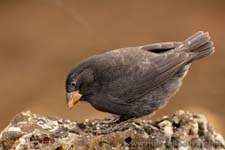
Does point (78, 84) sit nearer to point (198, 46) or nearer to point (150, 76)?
point (150, 76)

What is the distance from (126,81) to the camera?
20.3ft

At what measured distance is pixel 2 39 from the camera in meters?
11.7

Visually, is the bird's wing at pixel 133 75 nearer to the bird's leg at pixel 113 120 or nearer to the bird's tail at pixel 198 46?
the bird's leg at pixel 113 120

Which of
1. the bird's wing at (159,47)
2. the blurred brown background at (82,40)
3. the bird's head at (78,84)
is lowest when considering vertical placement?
the bird's head at (78,84)

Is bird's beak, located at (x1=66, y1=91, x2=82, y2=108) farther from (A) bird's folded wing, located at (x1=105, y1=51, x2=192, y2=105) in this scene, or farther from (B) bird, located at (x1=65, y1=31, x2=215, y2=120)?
(A) bird's folded wing, located at (x1=105, y1=51, x2=192, y2=105)

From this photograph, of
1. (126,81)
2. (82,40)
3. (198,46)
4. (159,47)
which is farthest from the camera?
(82,40)

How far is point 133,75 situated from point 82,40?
5248mm

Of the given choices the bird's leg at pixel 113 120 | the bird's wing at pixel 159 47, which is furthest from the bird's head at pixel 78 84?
the bird's wing at pixel 159 47

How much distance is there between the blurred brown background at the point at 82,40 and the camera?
34.3 feet

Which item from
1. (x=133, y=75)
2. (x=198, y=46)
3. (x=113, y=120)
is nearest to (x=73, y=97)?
(x=113, y=120)

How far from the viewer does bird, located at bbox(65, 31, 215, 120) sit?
20.0 feet

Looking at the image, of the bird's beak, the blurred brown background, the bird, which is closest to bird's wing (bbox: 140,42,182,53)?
the bird

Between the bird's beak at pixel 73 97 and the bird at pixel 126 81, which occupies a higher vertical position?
the bird at pixel 126 81

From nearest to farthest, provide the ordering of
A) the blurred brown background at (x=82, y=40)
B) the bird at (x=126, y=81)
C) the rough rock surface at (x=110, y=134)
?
the rough rock surface at (x=110, y=134)
the bird at (x=126, y=81)
the blurred brown background at (x=82, y=40)
